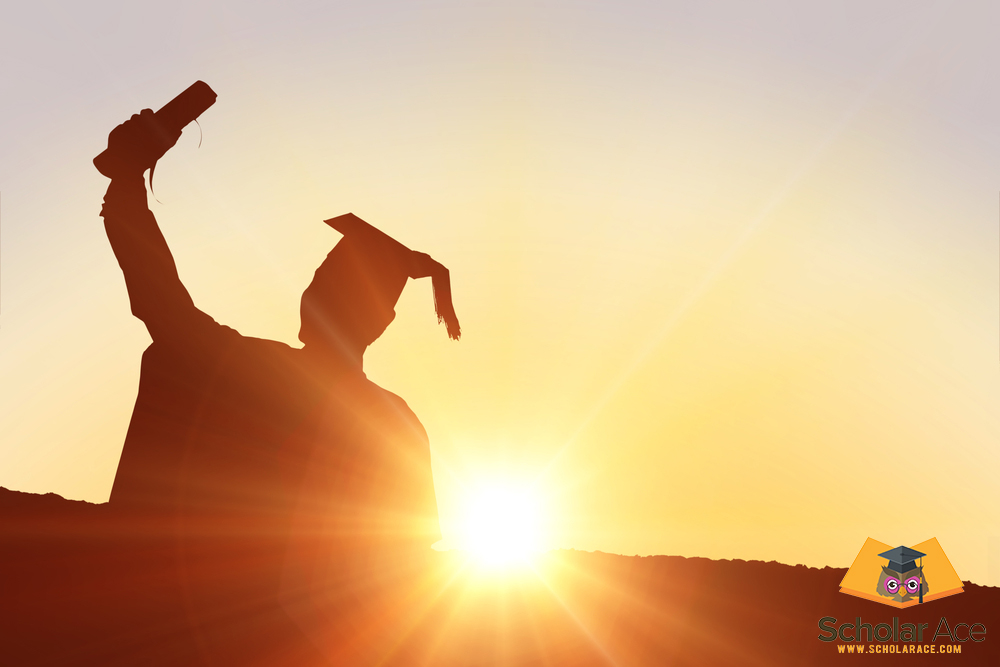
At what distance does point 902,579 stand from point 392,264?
206 inches

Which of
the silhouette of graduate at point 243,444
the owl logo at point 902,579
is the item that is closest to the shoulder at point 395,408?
the silhouette of graduate at point 243,444

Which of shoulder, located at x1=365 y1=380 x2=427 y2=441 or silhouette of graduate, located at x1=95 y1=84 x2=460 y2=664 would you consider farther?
shoulder, located at x1=365 y1=380 x2=427 y2=441

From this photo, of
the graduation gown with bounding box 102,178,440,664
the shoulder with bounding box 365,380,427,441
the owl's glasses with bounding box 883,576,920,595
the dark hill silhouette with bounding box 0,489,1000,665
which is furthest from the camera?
the owl's glasses with bounding box 883,576,920,595

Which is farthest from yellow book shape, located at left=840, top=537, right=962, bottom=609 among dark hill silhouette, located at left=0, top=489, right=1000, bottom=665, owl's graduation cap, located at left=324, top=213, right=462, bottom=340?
owl's graduation cap, located at left=324, top=213, right=462, bottom=340

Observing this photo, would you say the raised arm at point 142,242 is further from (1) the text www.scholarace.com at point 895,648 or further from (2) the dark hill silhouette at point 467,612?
(1) the text www.scholarace.com at point 895,648

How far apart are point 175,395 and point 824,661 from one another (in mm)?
5244

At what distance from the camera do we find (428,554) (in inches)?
209

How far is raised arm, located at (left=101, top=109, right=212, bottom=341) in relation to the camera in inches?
175

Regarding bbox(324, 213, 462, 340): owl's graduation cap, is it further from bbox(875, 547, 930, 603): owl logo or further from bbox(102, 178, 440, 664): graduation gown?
bbox(875, 547, 930, 603): owl logo

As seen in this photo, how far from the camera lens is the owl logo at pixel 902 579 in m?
5.56

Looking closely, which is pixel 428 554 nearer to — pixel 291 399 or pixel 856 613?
pixel 291 399

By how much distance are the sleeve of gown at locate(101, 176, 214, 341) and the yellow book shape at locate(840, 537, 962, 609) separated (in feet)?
18.8

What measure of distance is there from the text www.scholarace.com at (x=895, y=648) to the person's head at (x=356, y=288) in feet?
14.4

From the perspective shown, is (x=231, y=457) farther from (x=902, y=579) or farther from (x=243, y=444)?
(x=902, y=579)
